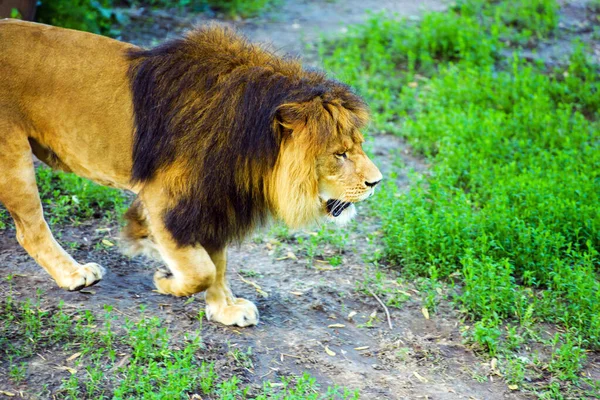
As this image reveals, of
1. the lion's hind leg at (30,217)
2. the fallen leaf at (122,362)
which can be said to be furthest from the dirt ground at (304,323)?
the fallen leaf at (122,362)

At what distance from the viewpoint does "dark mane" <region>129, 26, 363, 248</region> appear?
11.1 feet

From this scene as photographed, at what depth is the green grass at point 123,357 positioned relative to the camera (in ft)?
10.6

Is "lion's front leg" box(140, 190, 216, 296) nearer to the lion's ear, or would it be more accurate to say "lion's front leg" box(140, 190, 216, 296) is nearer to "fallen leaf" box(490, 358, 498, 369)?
the lion's ear

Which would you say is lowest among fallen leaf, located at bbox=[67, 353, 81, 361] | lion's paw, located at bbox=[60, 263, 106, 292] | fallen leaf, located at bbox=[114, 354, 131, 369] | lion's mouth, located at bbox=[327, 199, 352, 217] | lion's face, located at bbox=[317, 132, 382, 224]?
fallen leaf, located at bbox=[67, 353, 81, 361]

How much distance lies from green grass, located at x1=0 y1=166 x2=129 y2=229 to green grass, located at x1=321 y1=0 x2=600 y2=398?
5.23 feet

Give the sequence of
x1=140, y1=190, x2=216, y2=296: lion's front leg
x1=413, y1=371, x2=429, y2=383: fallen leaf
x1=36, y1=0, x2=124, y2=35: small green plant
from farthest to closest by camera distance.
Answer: x1=36, y1=0, x2=124, y2=35: small green plant < x1=413, y1=371, x2=429, y2=383: fallen leaf < x1=140, y1=190, x2=216, y2=296: lion's front leg

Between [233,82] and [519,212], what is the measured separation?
2255mm

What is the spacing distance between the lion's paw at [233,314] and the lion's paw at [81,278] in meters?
0.54

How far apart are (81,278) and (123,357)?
0.55m

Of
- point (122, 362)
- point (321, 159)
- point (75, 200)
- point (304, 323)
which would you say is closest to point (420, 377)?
point (304, 323)

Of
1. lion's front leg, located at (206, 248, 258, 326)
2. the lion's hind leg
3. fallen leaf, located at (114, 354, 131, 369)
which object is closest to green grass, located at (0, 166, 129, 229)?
the lion's hind leg

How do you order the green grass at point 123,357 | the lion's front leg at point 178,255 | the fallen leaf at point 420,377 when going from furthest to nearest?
the fallen leaf at point 420,377
the lion's front leg at point 178,255
the green grass at point 123,357

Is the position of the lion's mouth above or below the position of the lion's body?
below

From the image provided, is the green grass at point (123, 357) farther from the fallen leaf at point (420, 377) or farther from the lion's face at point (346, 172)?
the lion's face at point (346, 172)
